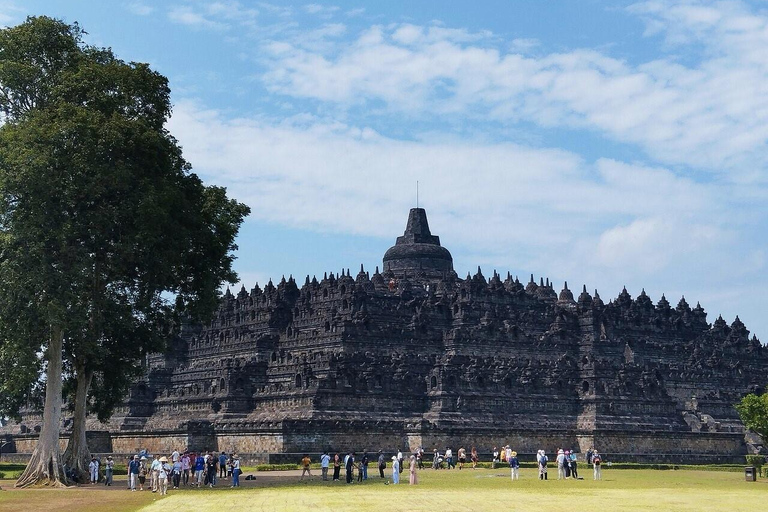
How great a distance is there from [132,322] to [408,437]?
3451 cm

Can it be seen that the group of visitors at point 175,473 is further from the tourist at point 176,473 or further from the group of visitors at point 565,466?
the group of visitors at point 565,466

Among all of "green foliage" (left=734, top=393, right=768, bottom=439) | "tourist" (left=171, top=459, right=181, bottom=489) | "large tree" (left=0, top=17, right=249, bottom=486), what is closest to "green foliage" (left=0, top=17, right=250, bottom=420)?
"large tree" (left=0, top=17, right=249, bottom=486)

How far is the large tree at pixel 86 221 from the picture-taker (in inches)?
2283

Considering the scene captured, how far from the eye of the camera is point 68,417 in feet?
351

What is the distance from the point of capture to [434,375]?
329 feet

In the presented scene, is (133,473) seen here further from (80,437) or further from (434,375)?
(434,375)

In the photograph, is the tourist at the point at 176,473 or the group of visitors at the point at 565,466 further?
the group of visitors at the point at 565,466

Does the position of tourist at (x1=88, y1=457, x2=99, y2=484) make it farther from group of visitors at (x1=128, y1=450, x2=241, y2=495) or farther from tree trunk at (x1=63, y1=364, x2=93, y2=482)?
group of visitors at (x1=128, y1=450, x2=241, y2=495)

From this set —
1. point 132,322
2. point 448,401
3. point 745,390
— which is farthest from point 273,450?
point 745,390

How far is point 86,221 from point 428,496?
22037 mm

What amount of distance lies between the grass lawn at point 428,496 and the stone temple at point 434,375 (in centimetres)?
2549

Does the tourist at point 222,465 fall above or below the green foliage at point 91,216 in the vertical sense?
below

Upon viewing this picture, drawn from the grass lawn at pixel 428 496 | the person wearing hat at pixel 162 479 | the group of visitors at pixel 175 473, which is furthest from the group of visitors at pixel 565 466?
the person wearing hat at pixel 162 479

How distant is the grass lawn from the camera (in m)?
46.2
